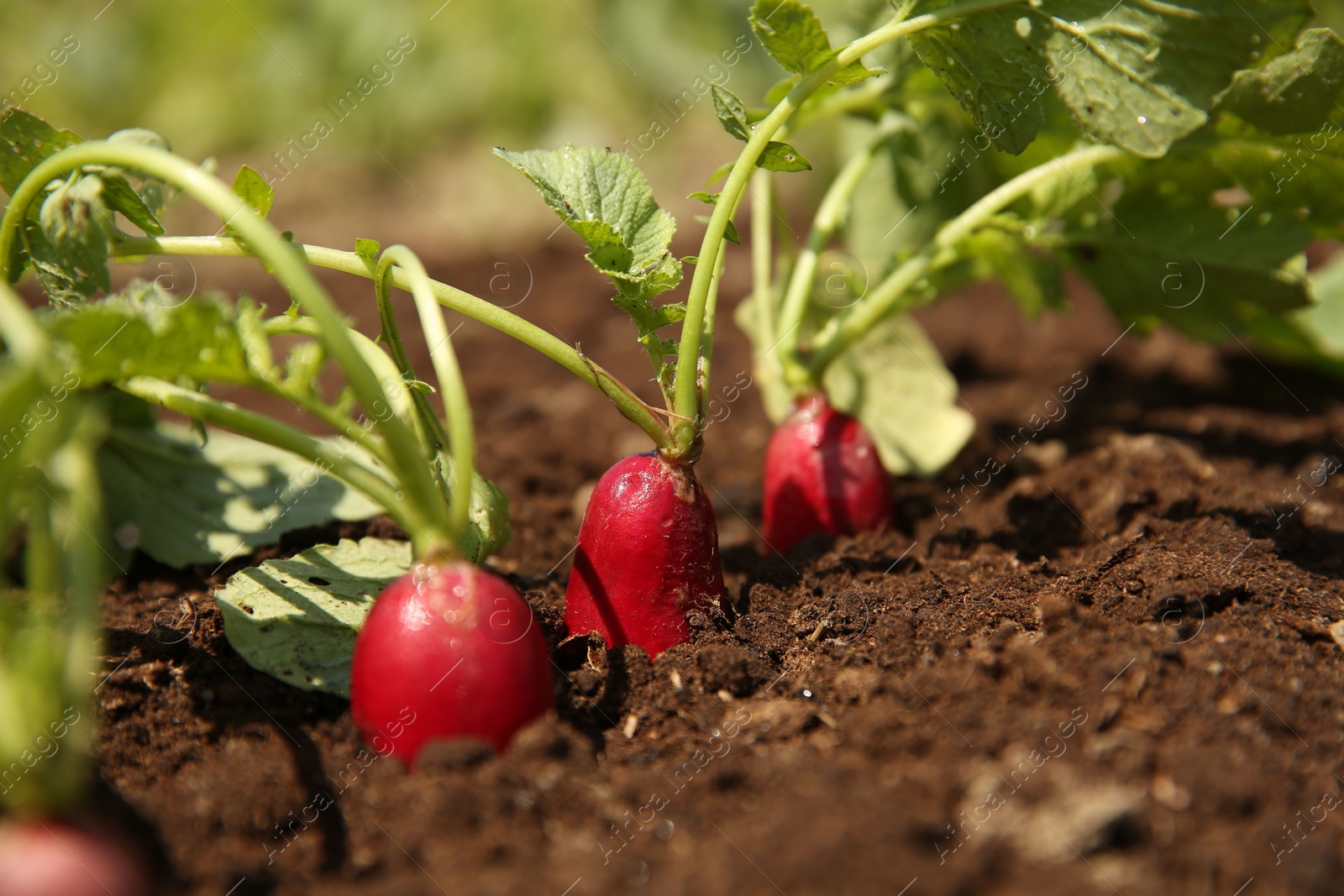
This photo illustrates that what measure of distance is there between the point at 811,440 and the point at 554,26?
5.87 metres

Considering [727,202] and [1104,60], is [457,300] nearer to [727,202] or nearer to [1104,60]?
[727,202]

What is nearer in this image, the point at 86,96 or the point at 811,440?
the point at 811,440

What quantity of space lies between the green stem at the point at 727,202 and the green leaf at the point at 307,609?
0.58m

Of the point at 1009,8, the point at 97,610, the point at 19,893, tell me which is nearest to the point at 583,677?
the point at 19,893

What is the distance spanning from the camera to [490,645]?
1.40 metres

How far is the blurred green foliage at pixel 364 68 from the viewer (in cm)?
646

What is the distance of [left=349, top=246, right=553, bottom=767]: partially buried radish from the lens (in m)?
1.38

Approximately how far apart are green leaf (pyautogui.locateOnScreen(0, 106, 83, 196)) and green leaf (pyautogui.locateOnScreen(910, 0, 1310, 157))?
1.61 meters

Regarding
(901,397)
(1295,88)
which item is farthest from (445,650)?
(1295,88)

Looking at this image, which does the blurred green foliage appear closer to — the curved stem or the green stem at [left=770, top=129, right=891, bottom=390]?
the green stem at [left=770, top=129, right=891, bottom=390]

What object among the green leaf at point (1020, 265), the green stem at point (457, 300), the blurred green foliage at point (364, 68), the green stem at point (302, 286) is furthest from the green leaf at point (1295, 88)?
the blurred green foliage at point (364, 68)

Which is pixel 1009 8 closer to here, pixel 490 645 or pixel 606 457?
pixel 490 645

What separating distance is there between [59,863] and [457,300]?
3.14 ft

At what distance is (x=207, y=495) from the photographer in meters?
2.23
